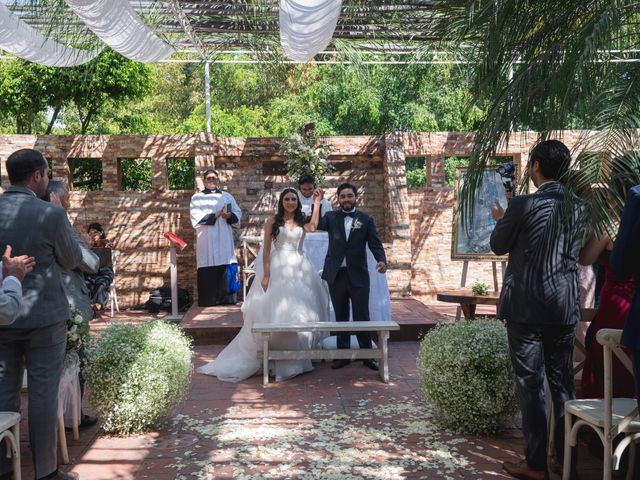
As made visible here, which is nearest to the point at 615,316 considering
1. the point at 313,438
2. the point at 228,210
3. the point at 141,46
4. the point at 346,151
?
the point at 313,438

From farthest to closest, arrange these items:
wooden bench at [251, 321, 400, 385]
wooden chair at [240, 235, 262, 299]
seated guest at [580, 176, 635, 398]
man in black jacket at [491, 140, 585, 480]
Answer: wooden chair at [240, 235, 262, 299], wooden bench at [251, 321, 400, 385], seated guest at [580, 176, 635, 398], man in black jacket at [491, 140, 585, 480]

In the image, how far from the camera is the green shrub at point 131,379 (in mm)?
4477

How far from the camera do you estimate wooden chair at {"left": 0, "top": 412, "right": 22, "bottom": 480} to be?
313cm

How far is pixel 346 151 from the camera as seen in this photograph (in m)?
11.4

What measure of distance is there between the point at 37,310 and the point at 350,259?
349cm

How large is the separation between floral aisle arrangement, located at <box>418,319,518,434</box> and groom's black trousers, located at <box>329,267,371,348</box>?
1893mm

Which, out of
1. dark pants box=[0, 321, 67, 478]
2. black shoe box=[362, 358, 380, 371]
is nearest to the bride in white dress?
black shoe box=[362, 358, 380, 371]

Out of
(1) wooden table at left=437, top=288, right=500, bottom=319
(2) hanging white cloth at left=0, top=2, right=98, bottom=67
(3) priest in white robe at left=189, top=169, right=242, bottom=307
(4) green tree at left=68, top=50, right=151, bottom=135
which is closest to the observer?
(1) wooden table at left=437, top=288, right=500, bottom=319

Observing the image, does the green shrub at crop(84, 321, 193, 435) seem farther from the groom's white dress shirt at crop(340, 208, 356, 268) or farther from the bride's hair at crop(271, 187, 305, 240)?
the groom's white dress shirt at crop(340, 208, 356, 268)

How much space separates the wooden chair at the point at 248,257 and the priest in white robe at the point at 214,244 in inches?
8.1

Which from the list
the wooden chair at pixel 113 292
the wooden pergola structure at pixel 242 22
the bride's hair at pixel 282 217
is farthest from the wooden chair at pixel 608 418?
the wooden chair at pixel 113 292

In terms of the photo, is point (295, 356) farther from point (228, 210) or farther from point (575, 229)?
point (228, 210)

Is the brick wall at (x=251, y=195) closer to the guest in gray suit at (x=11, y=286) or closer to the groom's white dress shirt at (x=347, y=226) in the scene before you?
the groom's white dress shirt at (x=347, y=226)

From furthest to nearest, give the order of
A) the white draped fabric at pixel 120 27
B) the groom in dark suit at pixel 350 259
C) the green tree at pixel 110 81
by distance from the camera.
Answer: the green tree at pixel 110 81, the groom in dark suit at pixel 350 259, the white draped fabric at pixel 120 27
